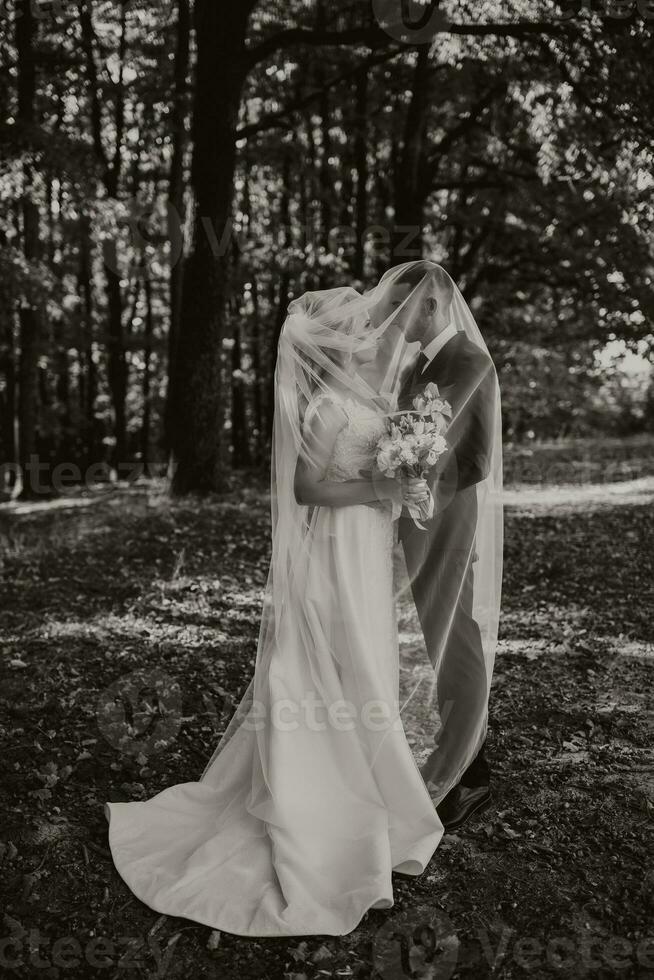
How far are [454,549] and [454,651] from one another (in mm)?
485

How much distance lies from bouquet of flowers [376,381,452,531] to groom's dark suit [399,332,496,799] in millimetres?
168

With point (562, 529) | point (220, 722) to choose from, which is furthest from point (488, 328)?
point (220, 722)

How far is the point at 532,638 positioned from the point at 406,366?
321cm

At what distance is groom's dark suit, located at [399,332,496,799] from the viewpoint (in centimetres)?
379

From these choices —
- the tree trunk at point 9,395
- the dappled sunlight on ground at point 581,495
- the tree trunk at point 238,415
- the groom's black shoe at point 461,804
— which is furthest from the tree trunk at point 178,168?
the groom's black shoe at point 461,804

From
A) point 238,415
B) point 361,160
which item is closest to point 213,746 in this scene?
point 361,160

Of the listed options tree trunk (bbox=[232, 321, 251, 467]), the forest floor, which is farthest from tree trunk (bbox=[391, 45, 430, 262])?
tree trunk (bbox=[232, 321, 251, 467])

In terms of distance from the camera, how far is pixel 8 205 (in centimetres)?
1338

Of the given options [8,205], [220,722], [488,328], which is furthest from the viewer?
[488,328]

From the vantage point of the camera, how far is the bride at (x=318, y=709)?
10.8 ft

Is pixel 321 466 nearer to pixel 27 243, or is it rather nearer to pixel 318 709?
pixel 318 709

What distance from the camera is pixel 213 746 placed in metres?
4.70

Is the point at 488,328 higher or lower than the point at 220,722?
higher

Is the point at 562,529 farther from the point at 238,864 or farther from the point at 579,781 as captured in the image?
the point at 238,864
